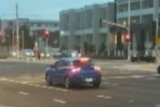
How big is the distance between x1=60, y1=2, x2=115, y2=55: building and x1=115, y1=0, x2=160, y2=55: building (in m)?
8.69

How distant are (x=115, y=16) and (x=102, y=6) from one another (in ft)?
28.9

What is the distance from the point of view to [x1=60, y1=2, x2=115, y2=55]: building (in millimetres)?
142250

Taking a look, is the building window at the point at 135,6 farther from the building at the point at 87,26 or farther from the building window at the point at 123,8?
the building at the point at 87,26

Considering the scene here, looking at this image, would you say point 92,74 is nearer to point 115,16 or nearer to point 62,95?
point 62,95

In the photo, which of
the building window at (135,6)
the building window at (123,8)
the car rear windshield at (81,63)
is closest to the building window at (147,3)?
the building window at (135,6)

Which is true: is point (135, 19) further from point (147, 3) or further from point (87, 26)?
point (87, 26)

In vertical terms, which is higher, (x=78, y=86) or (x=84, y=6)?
(x=84, y=6)

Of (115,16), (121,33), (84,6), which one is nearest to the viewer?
(121,33)

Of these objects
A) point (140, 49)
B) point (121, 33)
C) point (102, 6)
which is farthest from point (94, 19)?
point (140, 49)

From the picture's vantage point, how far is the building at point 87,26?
14225 cm

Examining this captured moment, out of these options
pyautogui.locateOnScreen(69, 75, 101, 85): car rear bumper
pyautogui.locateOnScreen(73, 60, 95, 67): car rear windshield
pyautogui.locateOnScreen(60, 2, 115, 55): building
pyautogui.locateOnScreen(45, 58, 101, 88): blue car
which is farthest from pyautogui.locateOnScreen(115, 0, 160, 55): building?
pyautogui.locateOnScreen(69, 75, 101, 85): car rear bumper

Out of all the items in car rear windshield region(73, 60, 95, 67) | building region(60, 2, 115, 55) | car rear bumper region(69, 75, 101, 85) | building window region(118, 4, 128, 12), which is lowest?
car rear bumper region(69, 75, 101, 85)

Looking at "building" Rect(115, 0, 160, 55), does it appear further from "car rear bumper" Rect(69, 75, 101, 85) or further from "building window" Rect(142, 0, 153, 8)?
"car rear bumper" Rect(69, 75, 101, 85)

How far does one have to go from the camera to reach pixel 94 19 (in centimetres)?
14700
